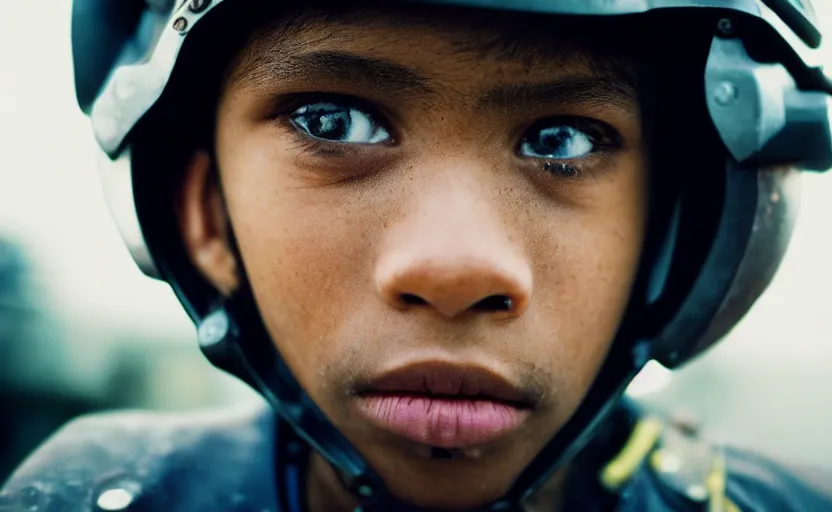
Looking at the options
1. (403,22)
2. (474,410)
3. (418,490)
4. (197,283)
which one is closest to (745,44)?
(403,22)

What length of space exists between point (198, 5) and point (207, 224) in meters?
0.28

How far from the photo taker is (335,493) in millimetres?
1086

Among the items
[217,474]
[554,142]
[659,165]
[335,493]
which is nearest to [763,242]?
[659,165]

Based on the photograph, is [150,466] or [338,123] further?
[150,466]

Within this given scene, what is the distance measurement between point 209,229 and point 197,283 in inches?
3.4

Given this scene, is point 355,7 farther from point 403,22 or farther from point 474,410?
point 474,410

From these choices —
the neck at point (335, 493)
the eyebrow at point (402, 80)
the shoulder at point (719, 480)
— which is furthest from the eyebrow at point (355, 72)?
the shoulder at point (719, 480)

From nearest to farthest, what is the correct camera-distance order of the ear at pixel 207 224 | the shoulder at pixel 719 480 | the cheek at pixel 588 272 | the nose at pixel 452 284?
the nose at pixel 452 284 < the cheek at pixel 588 272 < the ear at pixel 207 224 < the shoulder at pixel 719 480

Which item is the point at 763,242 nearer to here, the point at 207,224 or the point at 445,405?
the point at 445,405

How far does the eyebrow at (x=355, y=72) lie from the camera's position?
2.64ft

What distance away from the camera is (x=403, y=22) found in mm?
797

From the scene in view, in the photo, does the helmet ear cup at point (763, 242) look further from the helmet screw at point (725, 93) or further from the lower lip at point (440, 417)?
the lower lip at point (440, 417)

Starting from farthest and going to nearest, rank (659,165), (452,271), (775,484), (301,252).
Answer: (775,484)
(659,165)
(301,252)
(452,271)

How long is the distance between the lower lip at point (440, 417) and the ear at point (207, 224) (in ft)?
0.92
